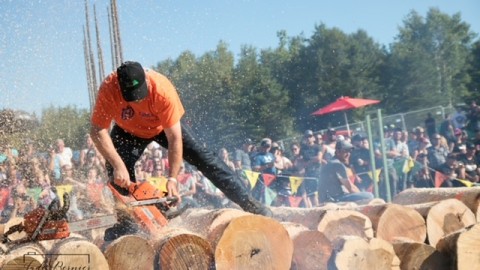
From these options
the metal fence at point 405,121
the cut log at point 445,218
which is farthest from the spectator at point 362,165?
the metal fence at point 405,121

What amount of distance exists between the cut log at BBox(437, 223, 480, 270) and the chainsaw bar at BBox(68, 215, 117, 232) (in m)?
2.65

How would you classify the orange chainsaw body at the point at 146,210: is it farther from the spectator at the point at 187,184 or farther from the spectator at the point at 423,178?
the spectator at the point at 423,178

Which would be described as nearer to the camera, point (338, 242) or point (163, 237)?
point (163, 237)

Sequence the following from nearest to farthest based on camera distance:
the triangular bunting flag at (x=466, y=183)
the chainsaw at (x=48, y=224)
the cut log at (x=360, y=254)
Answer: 1. the chainsaw at (x=48, y=224)
2. the cut log at (x=360, y=254)
3. the triangular bunting flag at (x=466, y=183)

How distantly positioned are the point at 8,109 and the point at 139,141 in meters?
5.43

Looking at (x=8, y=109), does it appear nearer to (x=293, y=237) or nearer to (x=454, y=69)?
(x=293, y=237)

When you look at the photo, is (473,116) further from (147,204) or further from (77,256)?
(77,256)

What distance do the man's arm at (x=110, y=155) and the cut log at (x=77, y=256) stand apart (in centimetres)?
56

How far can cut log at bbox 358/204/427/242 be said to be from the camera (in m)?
4.89

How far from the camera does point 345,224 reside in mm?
4812

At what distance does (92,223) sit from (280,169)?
19.7 ft

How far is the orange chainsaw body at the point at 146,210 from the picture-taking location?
4043 mm

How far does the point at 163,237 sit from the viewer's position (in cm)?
390

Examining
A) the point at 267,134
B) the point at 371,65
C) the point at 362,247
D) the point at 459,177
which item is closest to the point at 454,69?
the point at 371,65
